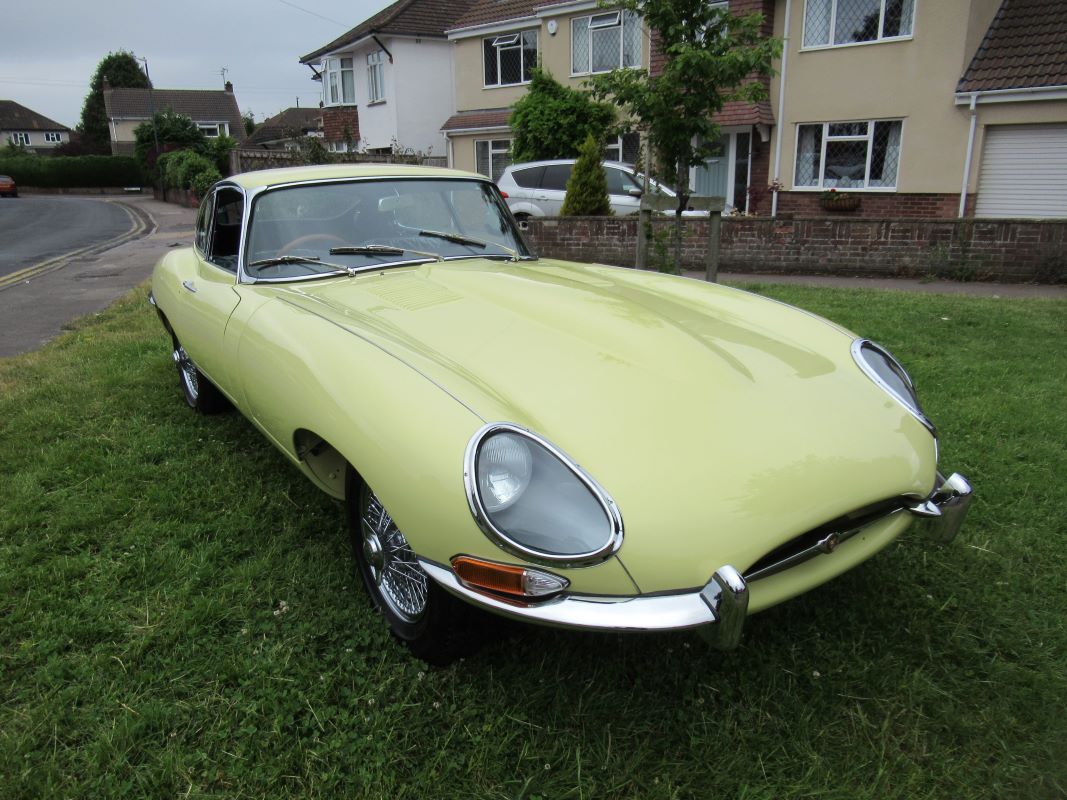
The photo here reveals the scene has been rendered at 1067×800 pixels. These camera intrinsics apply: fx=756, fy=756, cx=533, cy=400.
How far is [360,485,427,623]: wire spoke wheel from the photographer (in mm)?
2355

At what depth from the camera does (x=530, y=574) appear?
5.88 ft

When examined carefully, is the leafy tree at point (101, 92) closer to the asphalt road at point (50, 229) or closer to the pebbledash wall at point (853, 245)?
the asphalt road at point (50, 229)

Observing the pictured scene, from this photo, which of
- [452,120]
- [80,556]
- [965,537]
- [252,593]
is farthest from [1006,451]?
[452,120]

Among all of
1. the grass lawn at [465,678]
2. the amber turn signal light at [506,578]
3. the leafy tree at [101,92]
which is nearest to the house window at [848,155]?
the grass lawn at [465,678]

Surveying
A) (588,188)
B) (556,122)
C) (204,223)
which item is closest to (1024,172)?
(588,188)

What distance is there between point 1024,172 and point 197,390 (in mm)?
14801

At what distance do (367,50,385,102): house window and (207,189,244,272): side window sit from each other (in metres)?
23.7

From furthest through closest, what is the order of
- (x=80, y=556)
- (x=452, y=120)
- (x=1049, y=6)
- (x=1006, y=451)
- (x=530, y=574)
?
(x=452, y=120) → (x=1049, y=6) → (x=1006, y=451) → (x=80, y=556) → (x=530, y=574)

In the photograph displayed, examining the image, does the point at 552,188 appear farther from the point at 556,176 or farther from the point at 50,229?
the point at 50,229

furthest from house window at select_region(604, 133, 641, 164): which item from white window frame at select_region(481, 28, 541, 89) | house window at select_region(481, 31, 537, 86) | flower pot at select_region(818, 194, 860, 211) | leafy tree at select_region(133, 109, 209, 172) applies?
leafy tree at select_region(133, 109, 209, 172)

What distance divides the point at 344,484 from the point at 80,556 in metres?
1.20

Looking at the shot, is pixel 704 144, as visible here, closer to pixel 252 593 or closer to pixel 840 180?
pixel 252 593

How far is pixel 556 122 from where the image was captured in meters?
16.8

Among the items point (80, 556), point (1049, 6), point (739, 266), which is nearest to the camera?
point (80, 556)
